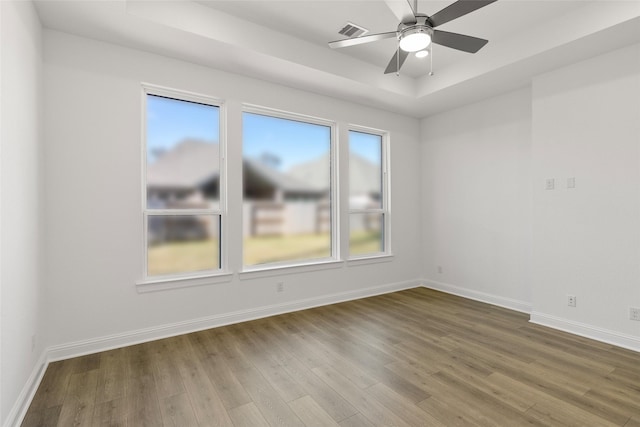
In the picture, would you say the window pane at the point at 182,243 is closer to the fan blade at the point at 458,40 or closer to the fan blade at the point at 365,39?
the fan blade at the point at 365,39

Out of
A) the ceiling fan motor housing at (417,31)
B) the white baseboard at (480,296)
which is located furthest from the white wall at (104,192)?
the white baseboard at (480,296)

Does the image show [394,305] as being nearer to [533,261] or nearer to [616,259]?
[533,261]

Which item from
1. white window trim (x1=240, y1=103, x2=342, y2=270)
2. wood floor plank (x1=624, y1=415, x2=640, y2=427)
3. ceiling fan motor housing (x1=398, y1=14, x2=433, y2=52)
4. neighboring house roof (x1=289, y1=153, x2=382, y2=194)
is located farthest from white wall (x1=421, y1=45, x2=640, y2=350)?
ceiling fan motor housing (x1=398, y1=14, x2=433, y2=52)

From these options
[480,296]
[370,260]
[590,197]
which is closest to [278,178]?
[370,260]

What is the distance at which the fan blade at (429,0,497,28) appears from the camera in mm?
1959

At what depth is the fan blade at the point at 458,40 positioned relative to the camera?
2330 mm

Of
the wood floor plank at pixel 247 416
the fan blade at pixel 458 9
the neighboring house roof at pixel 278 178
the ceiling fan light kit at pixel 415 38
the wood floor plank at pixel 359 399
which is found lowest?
the wood floor plank at pixel 247 416

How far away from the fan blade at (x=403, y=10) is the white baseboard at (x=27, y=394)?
11.3 ft

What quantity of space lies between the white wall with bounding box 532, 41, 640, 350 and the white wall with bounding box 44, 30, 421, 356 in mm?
3526

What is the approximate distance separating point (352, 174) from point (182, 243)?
258cm

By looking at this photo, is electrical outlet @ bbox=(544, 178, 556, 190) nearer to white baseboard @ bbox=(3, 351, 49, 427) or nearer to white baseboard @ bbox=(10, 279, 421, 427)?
white baseboard @ bbox=(10, 279, 421, 427)

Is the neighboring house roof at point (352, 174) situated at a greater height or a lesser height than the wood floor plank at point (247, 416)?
greater

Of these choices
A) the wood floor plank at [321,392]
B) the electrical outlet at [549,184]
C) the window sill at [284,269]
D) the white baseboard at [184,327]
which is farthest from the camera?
the window sill at [284,269]

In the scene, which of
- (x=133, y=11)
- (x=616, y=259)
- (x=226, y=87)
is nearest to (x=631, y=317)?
(x=616, y=259)
